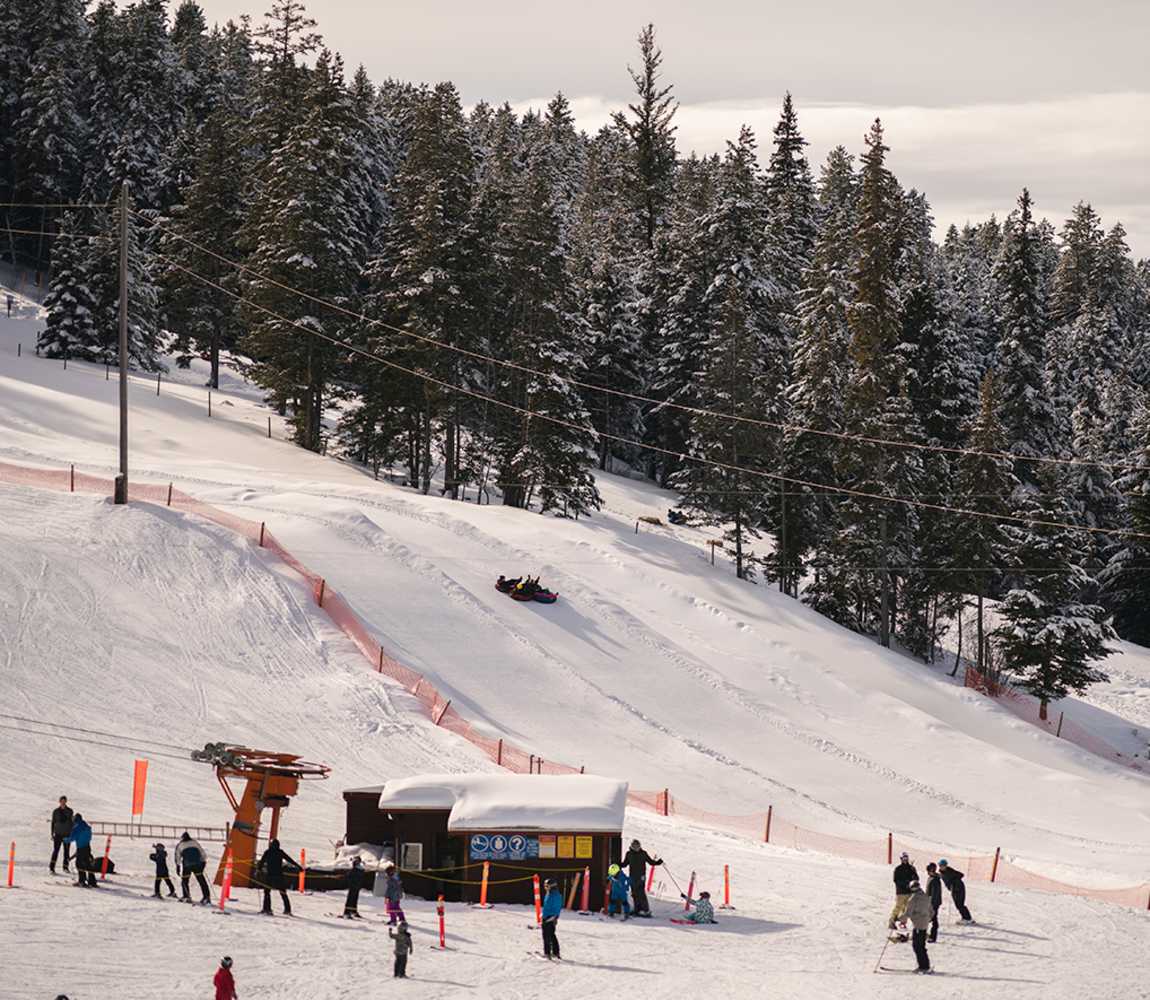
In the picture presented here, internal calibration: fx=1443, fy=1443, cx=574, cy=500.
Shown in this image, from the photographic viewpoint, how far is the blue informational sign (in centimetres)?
2362

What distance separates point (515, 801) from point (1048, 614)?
36.5 metres

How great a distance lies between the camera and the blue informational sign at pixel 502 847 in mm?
23625

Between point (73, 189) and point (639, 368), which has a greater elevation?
point (73, 189)

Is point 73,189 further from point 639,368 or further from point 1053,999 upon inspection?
point 1053,999

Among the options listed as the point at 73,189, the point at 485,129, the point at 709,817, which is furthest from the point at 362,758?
the point at 485,129

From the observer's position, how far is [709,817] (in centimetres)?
3266

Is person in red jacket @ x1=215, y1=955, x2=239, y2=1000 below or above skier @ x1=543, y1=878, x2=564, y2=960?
above

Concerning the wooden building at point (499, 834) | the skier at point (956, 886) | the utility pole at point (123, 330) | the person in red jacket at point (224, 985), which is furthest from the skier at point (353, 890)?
the utility pole at point (123, 330)

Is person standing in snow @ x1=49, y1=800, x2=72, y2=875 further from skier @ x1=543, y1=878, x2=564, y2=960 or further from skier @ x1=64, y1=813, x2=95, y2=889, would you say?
skier @ x1=543, y1=878, x2=564, y2=960

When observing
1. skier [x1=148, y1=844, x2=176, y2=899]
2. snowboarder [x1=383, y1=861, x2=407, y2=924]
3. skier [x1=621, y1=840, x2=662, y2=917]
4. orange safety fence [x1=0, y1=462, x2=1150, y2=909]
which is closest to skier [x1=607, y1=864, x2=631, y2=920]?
skier [x1=621, y1=840, x2=662, y2=917]

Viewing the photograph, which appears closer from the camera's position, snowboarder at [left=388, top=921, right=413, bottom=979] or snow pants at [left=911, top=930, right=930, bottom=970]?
snowboarder at [left=388, top=921, right=413, bottom=979]

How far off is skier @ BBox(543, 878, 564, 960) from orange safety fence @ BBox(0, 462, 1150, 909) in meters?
11.5

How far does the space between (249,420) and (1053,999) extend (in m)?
54.1

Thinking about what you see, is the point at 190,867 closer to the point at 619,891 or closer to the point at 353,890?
the point at 353,890
